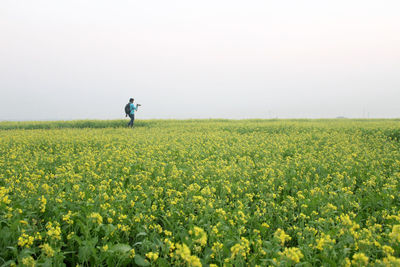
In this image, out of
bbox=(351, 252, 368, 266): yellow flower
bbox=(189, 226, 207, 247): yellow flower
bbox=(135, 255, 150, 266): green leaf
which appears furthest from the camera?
bbox=(135, 255, 150, 266): green leaf

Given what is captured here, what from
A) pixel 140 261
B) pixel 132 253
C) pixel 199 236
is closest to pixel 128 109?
pixel 132 253

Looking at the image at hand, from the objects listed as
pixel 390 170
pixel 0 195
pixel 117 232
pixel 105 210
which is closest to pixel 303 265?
pixel 117 232

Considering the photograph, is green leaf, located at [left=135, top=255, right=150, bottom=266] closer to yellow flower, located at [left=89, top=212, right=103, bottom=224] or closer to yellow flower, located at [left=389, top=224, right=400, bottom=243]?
yellow flower, located at [left=89, top=212, right=103, bottom=224]

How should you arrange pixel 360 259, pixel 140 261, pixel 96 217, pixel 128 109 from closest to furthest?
1. pixel 360 259
2. pixel 140 261
3. pixel 96 217
4. pixel 128 109

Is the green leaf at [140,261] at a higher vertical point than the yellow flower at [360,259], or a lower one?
lower

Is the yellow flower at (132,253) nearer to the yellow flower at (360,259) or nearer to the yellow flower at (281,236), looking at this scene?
the yellow flower at (281,236)

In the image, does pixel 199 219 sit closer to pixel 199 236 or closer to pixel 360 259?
pixel 199 236

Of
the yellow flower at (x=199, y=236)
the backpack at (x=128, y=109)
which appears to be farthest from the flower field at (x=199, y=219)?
the backpack at (x=128, y=109)

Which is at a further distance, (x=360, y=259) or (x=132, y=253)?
(x=132, y=253)

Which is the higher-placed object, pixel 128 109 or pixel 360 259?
pixel 128 109

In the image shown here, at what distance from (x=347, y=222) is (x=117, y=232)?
284cm

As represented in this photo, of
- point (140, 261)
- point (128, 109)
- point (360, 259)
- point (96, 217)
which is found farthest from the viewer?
point (128, 109)

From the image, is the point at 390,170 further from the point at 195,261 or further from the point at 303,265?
the point at 195,261

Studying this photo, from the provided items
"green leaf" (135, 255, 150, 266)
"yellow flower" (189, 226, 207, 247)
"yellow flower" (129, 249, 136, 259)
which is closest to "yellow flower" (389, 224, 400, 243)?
"yellow flower" (189, 226, 207, 247)
